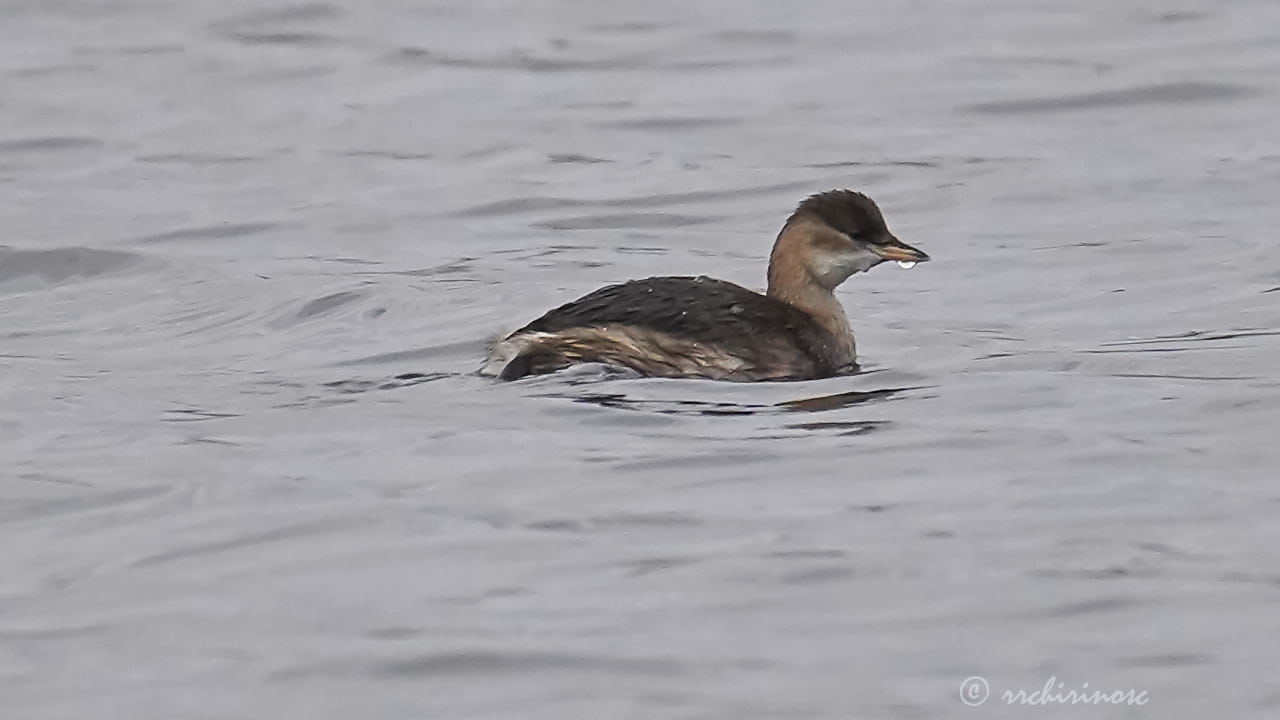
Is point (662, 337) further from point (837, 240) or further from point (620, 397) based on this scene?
point (837, 240)

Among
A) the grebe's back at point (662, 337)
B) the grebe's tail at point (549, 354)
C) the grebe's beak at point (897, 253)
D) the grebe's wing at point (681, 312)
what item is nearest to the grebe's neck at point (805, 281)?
the grebe's beak at point (897, 253)

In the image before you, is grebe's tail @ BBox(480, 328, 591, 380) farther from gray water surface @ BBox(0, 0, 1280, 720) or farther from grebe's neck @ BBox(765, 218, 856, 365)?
grebe's neck @ BBox(765, 218, 856, 365)

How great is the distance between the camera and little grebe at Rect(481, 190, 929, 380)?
9.05 meters

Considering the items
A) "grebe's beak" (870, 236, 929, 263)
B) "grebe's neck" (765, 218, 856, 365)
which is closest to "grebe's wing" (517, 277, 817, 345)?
"grebe's neck" (765, 218, 856, 365)

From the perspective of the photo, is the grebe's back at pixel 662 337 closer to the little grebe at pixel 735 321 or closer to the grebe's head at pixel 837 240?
the little grebe at pixel 735 321

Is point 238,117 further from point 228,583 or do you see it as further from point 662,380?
point 228,583

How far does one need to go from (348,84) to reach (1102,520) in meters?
10.9

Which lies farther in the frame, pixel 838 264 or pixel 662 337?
pixel 838 264

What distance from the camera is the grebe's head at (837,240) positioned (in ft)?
32.0

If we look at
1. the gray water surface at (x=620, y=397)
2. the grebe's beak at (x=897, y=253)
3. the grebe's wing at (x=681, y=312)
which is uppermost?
the grebe's beak at (x=897, y=253)

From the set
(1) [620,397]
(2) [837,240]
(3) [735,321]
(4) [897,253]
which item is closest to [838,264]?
(2) [837,240]

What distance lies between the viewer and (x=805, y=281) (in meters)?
9.81

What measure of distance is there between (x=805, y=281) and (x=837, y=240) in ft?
0.61

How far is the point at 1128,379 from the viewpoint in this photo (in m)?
9.30
